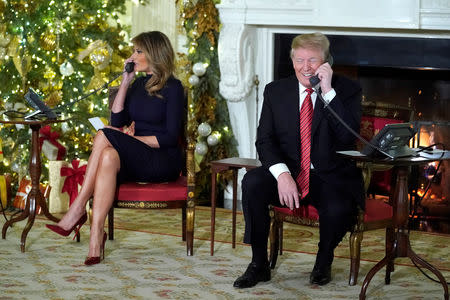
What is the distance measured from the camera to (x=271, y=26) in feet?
20.7

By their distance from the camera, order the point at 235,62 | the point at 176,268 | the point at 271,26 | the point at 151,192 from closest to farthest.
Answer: the point at 176,268
the point at 151,192
the point at 235,62
the point at 271,26

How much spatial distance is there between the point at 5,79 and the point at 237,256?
2882 mm

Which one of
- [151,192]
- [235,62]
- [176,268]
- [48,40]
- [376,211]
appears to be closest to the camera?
[376,211]

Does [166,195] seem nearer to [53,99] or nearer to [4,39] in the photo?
[53,99]

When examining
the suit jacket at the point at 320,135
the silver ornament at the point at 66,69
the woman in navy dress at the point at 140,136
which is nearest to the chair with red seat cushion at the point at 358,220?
the suit jacket at the point at 320,135

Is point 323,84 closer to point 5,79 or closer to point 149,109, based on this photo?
point 149,109

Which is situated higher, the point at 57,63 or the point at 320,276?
the point at 57,63

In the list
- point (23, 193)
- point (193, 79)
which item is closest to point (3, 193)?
point (23, 193)

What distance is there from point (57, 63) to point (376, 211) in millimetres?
Result: 3431

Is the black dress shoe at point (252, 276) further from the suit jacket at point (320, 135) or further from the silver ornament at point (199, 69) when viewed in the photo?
the silver ornament at point (199, 69)

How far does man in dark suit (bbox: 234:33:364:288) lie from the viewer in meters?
3.91

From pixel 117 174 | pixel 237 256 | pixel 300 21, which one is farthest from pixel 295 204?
pixel 300 21

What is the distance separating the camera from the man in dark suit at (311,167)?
3910mm

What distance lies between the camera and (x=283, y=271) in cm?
429
